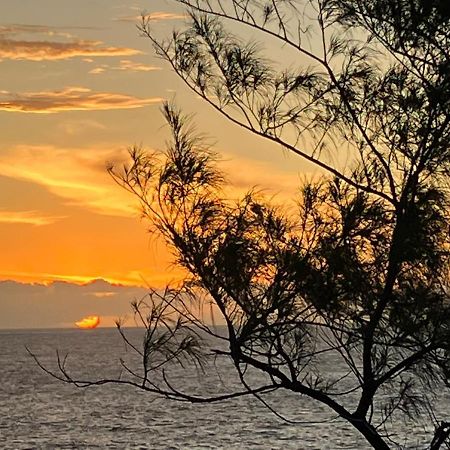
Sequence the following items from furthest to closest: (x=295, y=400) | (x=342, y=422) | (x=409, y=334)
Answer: (x=295, y=400) < (x=342, y=422) < (x=409, y=334)

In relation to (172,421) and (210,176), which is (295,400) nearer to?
(172,421)

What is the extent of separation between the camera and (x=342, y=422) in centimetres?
3834

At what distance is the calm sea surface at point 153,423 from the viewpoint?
109ft

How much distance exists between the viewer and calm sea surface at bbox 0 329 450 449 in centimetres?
3328

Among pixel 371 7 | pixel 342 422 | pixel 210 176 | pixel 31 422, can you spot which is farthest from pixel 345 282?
pixel 31 422

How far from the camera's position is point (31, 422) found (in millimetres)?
40375

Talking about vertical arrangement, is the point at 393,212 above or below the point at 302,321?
above

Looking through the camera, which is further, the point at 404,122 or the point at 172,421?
the point at 172,421

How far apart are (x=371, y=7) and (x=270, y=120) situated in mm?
1048

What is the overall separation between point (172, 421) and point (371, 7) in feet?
114

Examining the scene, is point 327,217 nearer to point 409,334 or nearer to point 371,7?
point 409,334

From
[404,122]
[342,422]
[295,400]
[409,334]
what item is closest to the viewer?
[409,334]

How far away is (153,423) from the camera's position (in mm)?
40250

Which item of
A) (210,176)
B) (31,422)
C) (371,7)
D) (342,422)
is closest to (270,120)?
(210,176)
